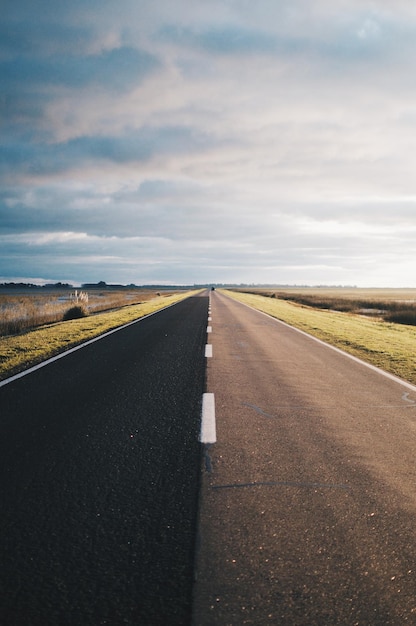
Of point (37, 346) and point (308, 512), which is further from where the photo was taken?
point (37, 346)

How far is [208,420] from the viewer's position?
5617 mm

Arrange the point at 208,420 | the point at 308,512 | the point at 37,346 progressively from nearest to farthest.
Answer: the point at 308,512 → the point at 208,420 → the point at 37,346

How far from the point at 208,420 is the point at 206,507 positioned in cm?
227

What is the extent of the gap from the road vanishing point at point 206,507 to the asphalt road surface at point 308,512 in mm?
13

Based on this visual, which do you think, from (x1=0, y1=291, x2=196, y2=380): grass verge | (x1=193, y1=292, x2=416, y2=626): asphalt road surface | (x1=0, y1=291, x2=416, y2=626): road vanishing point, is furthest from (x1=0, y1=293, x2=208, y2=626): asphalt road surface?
(x1=0, y1=291, x2=196, y2=380): grass verge

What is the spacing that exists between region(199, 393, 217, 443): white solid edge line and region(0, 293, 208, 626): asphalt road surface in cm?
11

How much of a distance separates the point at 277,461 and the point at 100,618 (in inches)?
97.5

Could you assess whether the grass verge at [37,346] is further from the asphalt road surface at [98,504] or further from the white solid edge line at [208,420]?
the white solid edge line at [208,420]

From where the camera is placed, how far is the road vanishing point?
237 centimetres

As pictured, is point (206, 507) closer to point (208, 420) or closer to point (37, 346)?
point (208, 420)

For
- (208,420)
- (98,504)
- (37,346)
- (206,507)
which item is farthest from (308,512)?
(37,346)

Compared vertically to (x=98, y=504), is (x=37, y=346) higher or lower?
higher

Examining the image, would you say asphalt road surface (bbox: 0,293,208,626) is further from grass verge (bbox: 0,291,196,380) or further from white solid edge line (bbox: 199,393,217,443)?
grass verge (bbox: 0,291,196,380)

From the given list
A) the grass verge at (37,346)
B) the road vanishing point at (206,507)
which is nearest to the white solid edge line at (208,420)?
the road vanishing point at (206,507)
